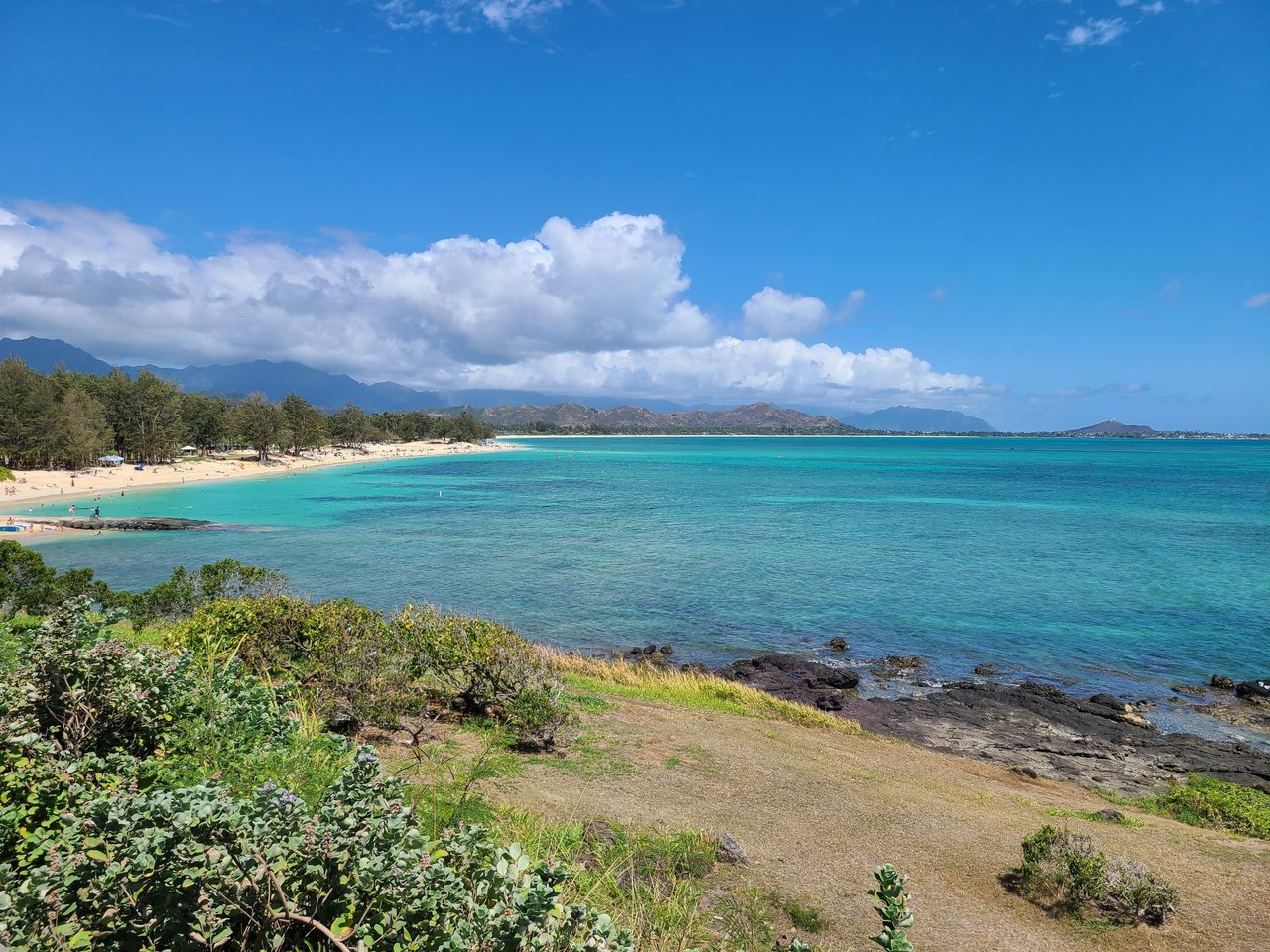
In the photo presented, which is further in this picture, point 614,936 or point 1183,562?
point 1183,562

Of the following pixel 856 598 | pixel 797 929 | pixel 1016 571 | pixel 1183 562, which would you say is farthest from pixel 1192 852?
pixel 1183 562

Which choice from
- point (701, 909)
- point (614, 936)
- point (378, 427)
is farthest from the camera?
point (378, 427)

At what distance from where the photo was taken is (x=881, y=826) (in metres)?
9.91

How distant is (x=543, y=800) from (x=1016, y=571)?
34.0m

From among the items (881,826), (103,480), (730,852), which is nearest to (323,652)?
(730,852)

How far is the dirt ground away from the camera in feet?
25.2

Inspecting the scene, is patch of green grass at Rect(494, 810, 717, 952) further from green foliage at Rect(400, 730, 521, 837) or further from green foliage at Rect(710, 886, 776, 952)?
green foliage at Rect(400, 730, 521, 837)

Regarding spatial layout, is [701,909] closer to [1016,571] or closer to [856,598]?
[856,598]

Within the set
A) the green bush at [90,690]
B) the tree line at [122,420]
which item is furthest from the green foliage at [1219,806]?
the tree line at [122,420]

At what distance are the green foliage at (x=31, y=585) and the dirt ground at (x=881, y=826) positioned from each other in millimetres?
14375

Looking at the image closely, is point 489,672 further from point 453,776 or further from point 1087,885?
point 1087,885

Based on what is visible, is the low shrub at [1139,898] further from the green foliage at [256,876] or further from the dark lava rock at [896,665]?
the dark lava rock at [896,665]

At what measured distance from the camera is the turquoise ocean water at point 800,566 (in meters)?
24.7

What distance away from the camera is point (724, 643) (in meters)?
24.3
